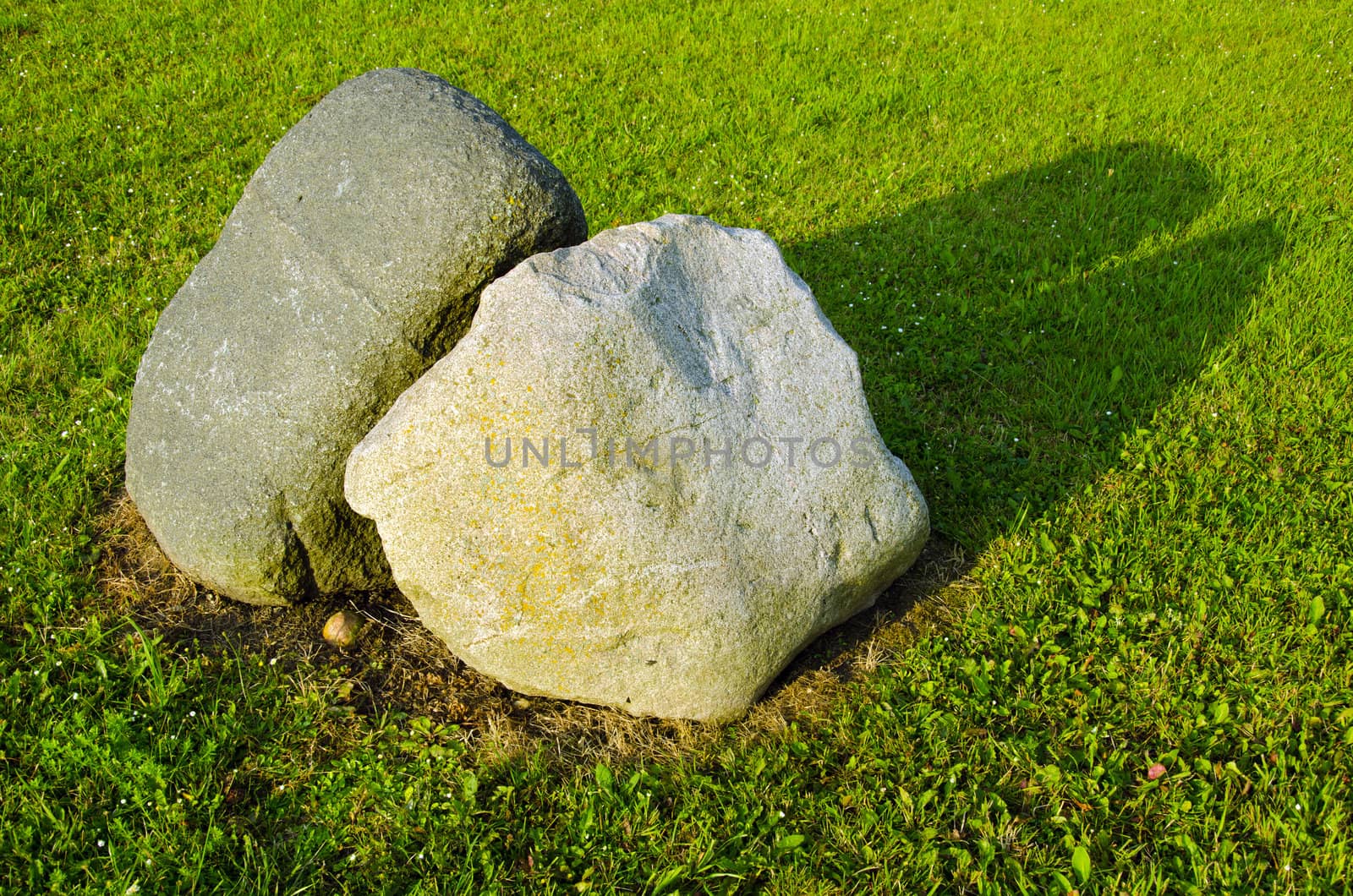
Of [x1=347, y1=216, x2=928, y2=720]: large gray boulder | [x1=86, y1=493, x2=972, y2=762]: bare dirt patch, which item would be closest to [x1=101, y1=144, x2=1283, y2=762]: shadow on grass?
[x1=86, y1=493, x2=972, y2=762]: bare dirt patch

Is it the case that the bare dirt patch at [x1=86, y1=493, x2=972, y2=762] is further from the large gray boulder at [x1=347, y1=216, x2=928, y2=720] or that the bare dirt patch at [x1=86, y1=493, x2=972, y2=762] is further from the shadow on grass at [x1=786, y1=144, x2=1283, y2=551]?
the shadow on grass at [x1=786, y1=144, x2=1283, y2=551]

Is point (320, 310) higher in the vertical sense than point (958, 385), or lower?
higher

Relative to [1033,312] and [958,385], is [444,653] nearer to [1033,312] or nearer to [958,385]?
[958,385]

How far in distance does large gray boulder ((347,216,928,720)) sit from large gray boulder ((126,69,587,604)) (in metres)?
0.37

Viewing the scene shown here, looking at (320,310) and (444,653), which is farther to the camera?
(444,653)

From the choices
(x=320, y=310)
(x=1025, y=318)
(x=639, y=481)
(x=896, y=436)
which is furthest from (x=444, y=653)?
(x=1025, y=318)

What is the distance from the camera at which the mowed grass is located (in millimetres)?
3246

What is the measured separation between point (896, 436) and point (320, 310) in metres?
2.94

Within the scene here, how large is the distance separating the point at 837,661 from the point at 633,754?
0.95 metres

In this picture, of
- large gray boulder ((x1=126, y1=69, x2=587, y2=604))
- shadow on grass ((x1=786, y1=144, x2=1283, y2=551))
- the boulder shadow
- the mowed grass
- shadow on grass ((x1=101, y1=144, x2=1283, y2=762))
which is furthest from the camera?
shadow on grass ((x1=786, y1=144, x2=1283, y2=551))

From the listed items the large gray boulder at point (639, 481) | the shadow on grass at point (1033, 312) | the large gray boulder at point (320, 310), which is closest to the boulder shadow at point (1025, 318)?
the shadow on grass at point (1033, 312)

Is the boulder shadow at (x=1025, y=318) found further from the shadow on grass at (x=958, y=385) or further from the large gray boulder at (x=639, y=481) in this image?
the large gray boulder at (x=639, y=481)

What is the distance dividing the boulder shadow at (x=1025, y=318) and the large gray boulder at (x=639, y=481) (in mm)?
596

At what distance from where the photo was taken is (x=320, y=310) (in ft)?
12.1
